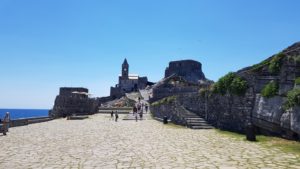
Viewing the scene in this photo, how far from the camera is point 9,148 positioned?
39.0ft

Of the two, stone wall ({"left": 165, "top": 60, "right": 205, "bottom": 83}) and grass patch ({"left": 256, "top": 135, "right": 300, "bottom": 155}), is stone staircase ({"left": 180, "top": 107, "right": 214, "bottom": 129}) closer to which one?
grass patch ({"left": 256, "top": 135, "right": 300, "bottom": 155})

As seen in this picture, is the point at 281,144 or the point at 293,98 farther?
the point at 281,144

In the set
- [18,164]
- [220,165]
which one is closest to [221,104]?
[220,165]

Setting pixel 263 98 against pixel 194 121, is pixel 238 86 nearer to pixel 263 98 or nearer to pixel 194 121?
pixel 263 98

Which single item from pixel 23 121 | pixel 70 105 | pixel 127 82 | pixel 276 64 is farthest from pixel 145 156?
pixel 127 82

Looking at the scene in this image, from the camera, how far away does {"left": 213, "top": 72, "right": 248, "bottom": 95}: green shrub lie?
1620 centimetres

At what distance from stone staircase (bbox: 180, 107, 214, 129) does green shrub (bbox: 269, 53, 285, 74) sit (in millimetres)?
7230

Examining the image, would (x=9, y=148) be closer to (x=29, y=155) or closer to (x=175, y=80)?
(x=29, y=155)

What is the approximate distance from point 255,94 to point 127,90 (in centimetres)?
9568

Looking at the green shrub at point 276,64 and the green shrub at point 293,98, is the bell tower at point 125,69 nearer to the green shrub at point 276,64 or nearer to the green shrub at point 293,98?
the green shrub at point 276,64

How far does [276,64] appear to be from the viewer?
1335cm

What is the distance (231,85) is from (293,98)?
21.6ft

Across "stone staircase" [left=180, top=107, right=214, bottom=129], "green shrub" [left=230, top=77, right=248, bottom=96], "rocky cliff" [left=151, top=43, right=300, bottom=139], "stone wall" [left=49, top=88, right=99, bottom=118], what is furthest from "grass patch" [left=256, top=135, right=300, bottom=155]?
"stone wall" [left=49, top=88, right=99, bottom=118]

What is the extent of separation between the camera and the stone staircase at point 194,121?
20.0 meters
